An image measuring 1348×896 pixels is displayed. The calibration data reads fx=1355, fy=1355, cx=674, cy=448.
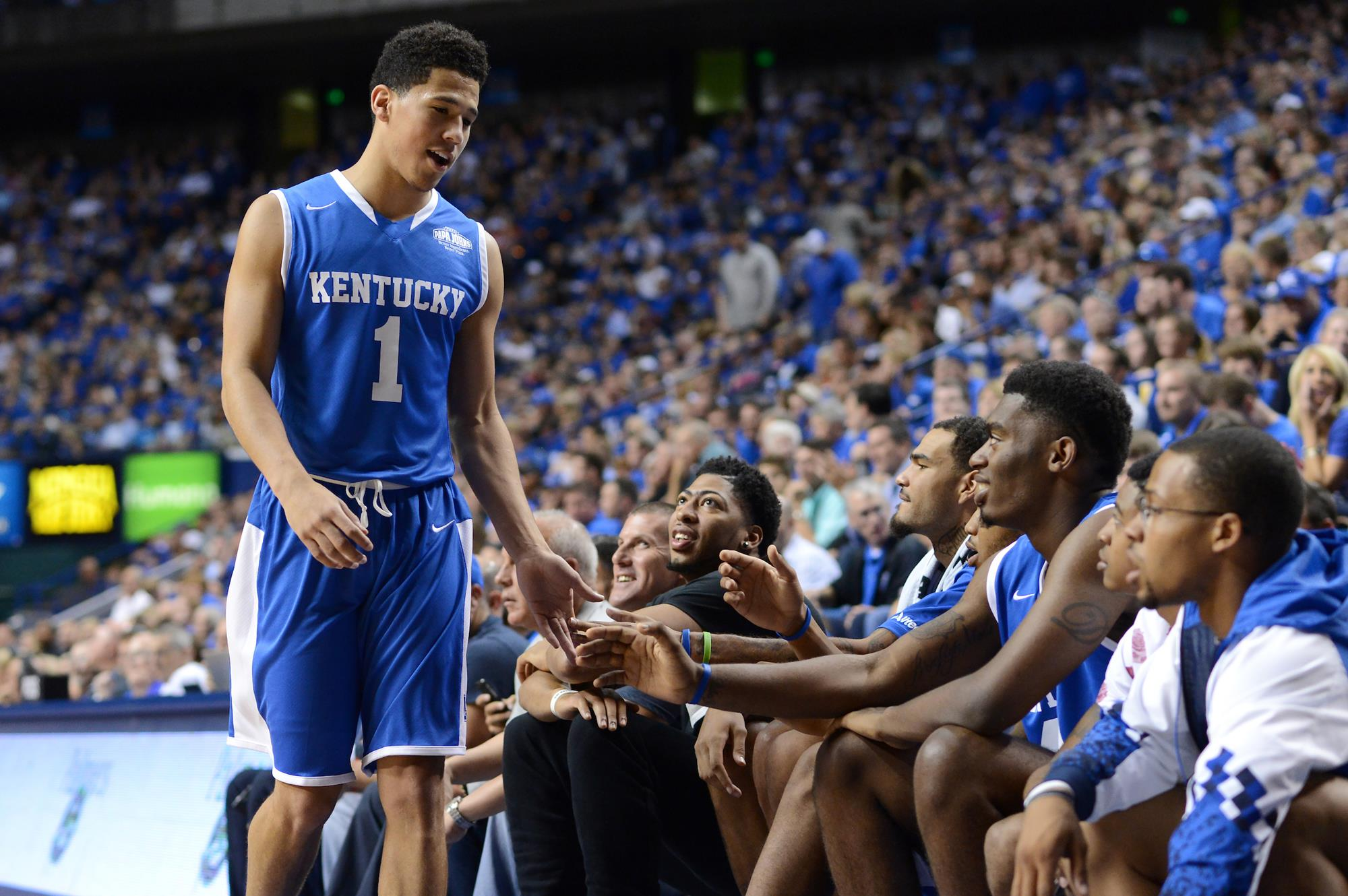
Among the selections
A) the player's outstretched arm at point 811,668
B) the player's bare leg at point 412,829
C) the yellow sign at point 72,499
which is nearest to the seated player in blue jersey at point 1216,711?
the player's outstretched arm at point 811,668

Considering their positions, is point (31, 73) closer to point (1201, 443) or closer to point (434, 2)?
point (434, 2)

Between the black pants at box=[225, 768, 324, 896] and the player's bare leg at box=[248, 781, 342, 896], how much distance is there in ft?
5.65

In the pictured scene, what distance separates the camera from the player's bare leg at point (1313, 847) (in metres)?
2.08

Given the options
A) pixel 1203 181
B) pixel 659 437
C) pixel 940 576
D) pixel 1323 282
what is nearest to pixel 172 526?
pixel 659 437

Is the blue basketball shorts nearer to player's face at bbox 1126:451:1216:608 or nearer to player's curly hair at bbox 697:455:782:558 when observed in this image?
player's curly hair at bbox 697:455:782:558

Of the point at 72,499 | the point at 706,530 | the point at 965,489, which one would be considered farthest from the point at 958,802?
the point at 72,499

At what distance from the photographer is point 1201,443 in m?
2.28

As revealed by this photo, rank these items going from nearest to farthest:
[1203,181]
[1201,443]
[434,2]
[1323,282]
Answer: [1201,443] < [1323,282] < [1203,181] < [434,2]

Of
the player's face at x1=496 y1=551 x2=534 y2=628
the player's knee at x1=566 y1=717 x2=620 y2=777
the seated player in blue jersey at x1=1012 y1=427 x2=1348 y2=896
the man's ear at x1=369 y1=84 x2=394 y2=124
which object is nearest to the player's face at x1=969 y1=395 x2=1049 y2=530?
the seated player in blue jersey at x1=1012 y1=427 x2=1348 y2=896

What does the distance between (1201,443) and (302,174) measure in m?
21.9

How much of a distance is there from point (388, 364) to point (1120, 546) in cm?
156

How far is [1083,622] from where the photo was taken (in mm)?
2693

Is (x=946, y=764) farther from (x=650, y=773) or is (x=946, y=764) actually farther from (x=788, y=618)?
(x=650, y=773)

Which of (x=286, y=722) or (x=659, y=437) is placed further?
(x=659, y=437)
